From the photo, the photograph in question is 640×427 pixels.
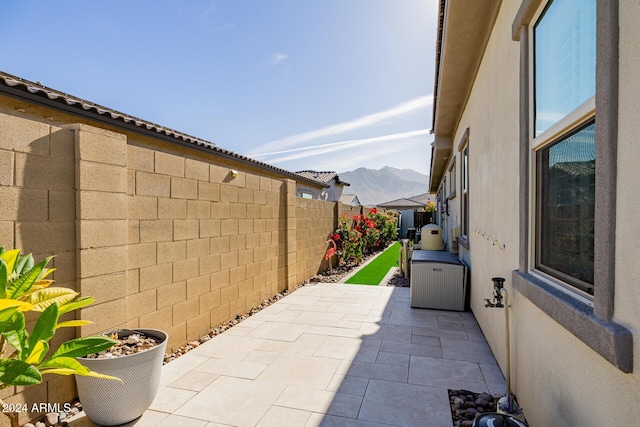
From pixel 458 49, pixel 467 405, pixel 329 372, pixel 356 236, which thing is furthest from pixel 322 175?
pixel 467 405

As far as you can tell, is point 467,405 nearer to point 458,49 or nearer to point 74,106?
point 458,49

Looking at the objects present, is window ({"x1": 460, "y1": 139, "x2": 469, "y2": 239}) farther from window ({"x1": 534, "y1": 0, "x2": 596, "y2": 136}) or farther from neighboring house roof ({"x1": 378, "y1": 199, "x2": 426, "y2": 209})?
neighboring house roof ({"x1": 378, "y1": 199, "x2": 426, "y2": 209})

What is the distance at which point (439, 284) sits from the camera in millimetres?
5617

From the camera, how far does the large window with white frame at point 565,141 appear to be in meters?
1.67

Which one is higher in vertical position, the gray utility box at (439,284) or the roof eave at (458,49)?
the roof eave at (458,49)

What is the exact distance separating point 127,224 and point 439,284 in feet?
15.5

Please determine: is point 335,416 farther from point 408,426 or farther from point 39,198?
point 39,198

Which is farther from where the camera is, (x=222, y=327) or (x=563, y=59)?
(x=222, y=327)

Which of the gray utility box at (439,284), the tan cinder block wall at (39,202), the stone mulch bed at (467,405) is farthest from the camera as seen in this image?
the gray utility box at (439,284)

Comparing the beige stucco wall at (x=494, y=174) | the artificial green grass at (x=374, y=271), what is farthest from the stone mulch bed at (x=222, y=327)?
the beige stucco wall at (x=494, y=174)

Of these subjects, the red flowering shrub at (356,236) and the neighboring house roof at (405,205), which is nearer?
the red flowering shrub at (356,236)

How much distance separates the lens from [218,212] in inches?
186

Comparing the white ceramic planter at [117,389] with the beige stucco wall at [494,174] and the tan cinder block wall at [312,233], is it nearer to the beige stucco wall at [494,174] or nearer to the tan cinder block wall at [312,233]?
the beige stucco wall at [494,174]

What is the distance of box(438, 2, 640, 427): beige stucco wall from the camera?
3.92 feet
